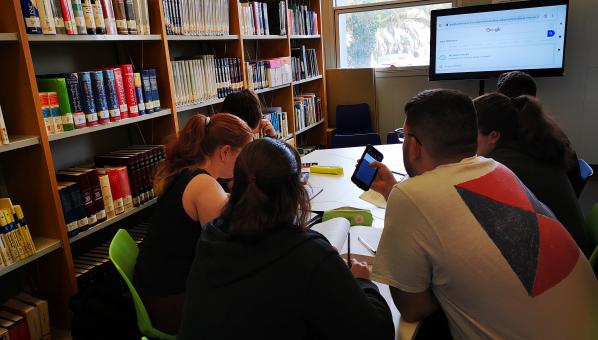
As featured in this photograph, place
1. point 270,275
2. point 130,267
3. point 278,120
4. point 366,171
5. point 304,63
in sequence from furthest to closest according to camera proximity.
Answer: point 304,63
point 278,120
point 366,171
point 130,267
point 270,275

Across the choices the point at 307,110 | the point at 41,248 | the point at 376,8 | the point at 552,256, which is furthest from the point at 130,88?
the point at 376,8

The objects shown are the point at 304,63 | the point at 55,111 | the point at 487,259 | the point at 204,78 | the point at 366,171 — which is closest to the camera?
the point at 487,259

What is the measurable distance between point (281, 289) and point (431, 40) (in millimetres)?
4075

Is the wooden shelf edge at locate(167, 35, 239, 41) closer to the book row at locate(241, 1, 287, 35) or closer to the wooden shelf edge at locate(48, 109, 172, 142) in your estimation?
the book row at locate(241, 1, 287, 35)

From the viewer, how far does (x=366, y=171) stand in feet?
6.72

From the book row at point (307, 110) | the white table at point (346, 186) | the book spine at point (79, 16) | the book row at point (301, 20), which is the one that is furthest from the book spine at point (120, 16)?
the book row at point (307, 110)

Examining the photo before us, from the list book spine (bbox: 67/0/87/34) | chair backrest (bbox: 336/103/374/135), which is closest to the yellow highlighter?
book spine (bbox: 67/0/87/34)

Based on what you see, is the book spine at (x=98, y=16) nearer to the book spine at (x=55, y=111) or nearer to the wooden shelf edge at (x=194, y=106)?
the book spine at (x=55, y=111)

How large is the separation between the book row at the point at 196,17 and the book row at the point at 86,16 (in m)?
0.20

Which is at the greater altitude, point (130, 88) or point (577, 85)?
point (130, 88)

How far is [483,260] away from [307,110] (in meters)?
3.68

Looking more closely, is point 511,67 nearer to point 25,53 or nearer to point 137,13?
point 137,13

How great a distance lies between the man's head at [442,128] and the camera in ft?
4.15

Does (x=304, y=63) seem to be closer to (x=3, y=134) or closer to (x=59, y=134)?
(x=59, y=134)
